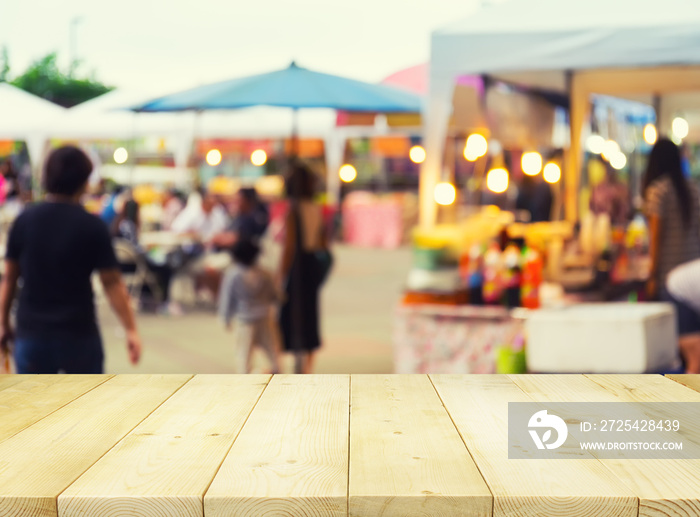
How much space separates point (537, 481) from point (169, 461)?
66cm

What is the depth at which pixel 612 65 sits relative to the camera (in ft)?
17.4

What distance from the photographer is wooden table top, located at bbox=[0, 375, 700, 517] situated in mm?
1447

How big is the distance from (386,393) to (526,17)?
13.2 ft

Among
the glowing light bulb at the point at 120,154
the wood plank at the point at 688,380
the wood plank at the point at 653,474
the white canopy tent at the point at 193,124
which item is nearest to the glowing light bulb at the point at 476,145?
the white canopy tent at the point at 193,124

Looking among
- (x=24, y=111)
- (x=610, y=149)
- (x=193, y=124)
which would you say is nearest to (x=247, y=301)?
(x=24, y=111)

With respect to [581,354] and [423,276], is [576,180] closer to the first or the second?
[423,276]

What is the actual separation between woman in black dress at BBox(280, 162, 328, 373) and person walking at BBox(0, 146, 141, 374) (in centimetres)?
289

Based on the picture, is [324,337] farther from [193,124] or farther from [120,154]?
[120,154]

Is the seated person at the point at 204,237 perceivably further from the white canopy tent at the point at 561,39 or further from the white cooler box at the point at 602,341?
the white cooler box at the point at 602,341

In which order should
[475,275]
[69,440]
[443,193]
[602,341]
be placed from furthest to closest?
1. [443,193]
2. [475,275]
3. [602,341]
4. [69,440]

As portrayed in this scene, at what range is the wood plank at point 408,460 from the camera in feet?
4.74

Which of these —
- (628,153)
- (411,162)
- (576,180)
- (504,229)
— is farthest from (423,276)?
(411,162)

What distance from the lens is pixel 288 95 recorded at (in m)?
5.92

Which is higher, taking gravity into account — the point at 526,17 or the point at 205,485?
the point at 526,17
